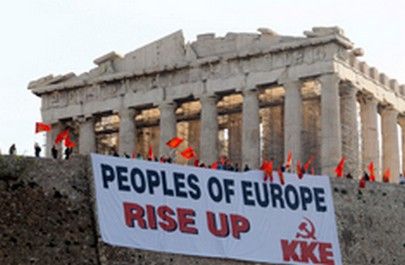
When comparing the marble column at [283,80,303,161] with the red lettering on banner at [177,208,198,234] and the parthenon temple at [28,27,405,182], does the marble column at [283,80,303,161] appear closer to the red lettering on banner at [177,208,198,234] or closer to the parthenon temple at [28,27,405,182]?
the parthenon temple at [28,27,405,182]

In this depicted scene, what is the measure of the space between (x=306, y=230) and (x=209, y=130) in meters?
29.8

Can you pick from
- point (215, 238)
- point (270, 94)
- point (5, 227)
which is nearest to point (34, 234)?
point (5, 227)

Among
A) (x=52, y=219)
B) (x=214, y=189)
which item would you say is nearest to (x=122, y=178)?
(x=52, y=219)

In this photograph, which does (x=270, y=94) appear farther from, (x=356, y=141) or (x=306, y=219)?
(x=306, y=219)

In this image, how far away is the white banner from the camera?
161 feet

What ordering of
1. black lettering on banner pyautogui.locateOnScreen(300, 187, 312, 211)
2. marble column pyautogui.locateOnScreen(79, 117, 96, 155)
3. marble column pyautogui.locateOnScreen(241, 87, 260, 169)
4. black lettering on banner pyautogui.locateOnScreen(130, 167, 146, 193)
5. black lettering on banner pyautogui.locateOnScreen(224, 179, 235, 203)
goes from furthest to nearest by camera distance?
marble column pyautogui.locateOnScreen(79, 117, 96, 155) < marble column pyautogui.locateOnScreen(241, 87, 260, 169) < black lettering on banner pyautogui.locateOnScreen(300, 187, 312, 211) < black lettering on banner pyautogui.locateOnScreen(224, 179, 235, 203) < black lettering on banner pyautogui.locateOnScreen(130, 167, 146, 193)

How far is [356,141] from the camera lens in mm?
79188

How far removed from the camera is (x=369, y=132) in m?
82.5

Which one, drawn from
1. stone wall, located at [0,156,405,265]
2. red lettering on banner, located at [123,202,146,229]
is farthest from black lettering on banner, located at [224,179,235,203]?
red lettering on banner, located at [123,202,146,229]

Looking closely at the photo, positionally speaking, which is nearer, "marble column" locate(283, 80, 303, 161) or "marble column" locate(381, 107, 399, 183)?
"marble column" locate(283, 80, 303, 161)

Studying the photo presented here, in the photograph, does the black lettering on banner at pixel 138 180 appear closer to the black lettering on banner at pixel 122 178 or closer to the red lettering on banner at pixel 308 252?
the black lettering on banner at pixel 122 178

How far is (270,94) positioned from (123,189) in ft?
123

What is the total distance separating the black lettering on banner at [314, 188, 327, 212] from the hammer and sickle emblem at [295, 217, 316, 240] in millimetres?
987

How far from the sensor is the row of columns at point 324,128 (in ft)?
253
